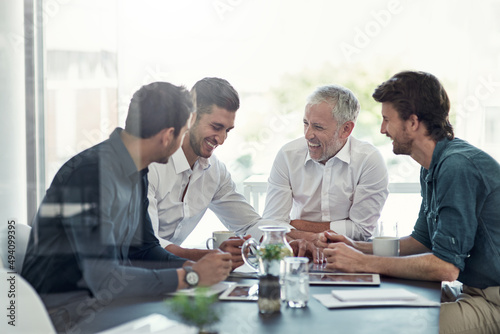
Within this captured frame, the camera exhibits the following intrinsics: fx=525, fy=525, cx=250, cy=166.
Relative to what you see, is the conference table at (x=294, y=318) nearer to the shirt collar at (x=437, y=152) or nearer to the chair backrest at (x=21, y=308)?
the chair backrest at (x=21, y=308)

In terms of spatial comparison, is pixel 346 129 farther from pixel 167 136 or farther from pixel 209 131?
pixel 167 136

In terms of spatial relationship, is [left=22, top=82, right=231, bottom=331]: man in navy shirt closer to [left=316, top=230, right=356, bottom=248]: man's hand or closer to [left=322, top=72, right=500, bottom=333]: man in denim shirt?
[left=316, top=230, right=356, bottom=248]: man's hand

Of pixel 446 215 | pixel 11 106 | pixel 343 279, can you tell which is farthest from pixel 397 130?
pixel 11 106

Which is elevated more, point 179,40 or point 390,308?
point 179,40

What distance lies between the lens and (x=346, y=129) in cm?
279

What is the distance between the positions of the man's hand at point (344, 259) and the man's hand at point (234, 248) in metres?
0.30

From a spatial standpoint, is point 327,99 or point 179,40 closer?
point 327,99

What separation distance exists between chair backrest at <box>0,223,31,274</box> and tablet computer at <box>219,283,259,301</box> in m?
0.57

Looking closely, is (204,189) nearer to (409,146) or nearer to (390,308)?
(409,146)

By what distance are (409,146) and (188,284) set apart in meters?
1.08

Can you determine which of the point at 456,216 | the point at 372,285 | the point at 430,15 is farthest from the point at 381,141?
the point at 372,285

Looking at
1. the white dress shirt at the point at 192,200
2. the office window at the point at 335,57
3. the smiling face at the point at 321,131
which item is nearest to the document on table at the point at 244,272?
the white dress shirt at the point at 192,200

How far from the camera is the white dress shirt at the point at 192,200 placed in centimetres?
237

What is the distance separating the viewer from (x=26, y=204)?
1.50 metres
